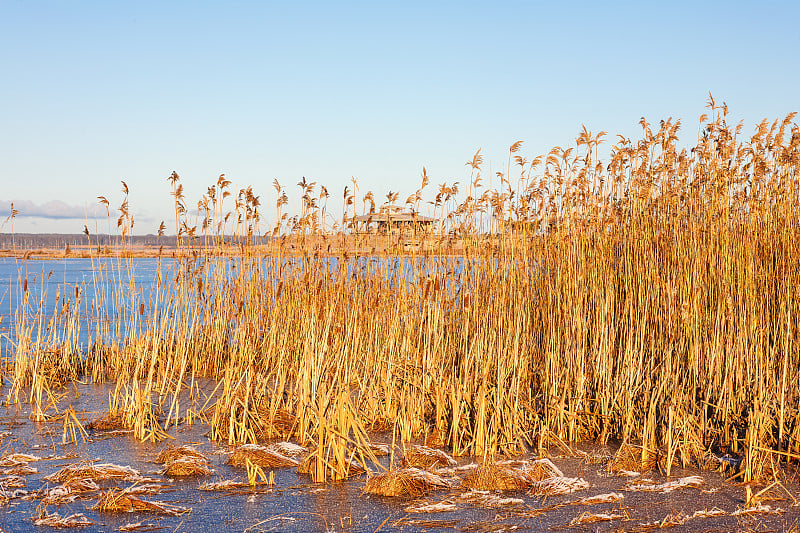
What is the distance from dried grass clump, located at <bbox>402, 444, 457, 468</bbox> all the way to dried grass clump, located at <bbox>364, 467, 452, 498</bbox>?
213 millimetres

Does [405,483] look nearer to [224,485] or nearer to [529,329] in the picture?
[224,485]

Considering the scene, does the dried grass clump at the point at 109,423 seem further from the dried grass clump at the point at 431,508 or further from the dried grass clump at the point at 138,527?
the dried grass clump at the point at 431,508

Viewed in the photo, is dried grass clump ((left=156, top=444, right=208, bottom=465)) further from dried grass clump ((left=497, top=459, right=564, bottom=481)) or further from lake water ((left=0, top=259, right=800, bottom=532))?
dried grass clump ((left=497, top=459, right=564, bottom=481))

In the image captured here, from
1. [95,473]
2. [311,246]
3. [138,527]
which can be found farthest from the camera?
[311,246]

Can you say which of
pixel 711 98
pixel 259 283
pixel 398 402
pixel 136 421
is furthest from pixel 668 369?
pixel 259 283

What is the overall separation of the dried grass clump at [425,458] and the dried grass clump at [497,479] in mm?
268

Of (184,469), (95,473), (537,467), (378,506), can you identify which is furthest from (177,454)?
(537,467)

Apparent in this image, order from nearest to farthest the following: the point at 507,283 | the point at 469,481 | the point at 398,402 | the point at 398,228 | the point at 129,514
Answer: the point at 129,514 < the point at 469,481 < the point at 398,402 < the point at 507,283 < the point at 398,228

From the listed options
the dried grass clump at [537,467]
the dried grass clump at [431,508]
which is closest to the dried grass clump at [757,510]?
the dried grass clump at [537,467]

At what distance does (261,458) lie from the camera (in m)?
3.52

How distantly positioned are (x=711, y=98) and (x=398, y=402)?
127 inches

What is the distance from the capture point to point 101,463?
3518 millimetres

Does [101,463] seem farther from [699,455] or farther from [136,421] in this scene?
[699,455]

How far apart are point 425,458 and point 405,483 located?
39 centimetres
